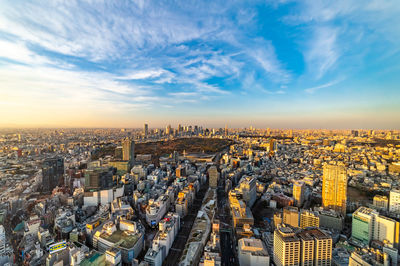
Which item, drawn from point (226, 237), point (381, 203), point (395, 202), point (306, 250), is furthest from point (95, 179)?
point (395, 202)

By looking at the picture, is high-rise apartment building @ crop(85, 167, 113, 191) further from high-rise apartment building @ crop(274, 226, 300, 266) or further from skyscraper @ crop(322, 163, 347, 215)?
skyscraper @ crop(322, 163, 347, 215)

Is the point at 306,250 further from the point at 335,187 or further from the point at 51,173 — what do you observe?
the point at 51,173

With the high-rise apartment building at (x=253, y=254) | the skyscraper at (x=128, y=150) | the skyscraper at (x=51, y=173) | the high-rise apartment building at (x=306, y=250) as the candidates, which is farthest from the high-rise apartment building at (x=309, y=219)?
the skyscraper at (x=51, y=173)

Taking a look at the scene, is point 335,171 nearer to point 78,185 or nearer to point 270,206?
point 270,206

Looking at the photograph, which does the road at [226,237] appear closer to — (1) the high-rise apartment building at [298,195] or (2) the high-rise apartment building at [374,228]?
(1) the high-rise apartment building at [298,195]

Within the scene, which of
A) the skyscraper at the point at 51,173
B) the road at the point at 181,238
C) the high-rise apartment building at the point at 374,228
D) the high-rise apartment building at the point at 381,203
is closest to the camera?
the road at the point at 181,238

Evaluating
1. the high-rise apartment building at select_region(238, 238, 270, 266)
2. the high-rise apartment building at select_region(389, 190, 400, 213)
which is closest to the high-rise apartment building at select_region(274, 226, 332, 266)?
the high-rise apartment building at select_region(238, 238, 270, 266)

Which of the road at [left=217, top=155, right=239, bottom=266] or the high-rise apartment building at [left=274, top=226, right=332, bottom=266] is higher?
the high-rise apartment building at [left=274, top=226, right=332, bottom=266]
